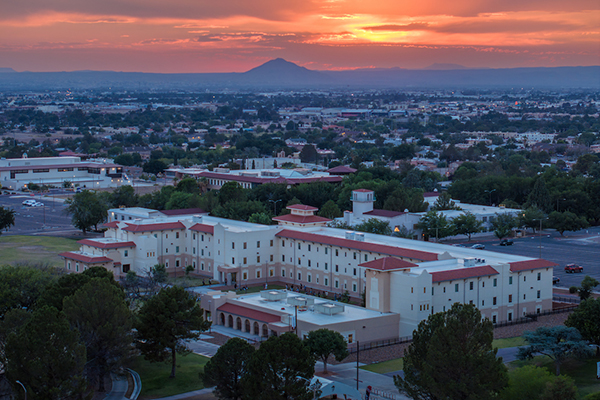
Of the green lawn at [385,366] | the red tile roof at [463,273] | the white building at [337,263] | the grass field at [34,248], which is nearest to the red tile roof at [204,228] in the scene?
the white building at [337,263]

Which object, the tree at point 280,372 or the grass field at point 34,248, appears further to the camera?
the grass field at point 34,248

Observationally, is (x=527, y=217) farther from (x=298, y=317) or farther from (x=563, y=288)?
(x=298, y=317)

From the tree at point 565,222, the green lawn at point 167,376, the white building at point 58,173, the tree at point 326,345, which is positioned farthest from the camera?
the white building at point 58,173

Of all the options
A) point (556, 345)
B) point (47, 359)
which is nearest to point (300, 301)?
point (556, 345)

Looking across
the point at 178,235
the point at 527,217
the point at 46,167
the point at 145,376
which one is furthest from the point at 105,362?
the point at 46,167

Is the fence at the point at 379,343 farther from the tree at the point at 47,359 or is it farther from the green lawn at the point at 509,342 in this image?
the tree at the point at 47,359

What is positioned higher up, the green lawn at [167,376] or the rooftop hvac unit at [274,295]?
the rooftop hvac unit at [274,295]

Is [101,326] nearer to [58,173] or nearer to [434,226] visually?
[434,226]

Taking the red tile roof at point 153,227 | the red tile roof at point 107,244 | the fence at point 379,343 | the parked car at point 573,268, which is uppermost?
the red tile roof at point 153,227
